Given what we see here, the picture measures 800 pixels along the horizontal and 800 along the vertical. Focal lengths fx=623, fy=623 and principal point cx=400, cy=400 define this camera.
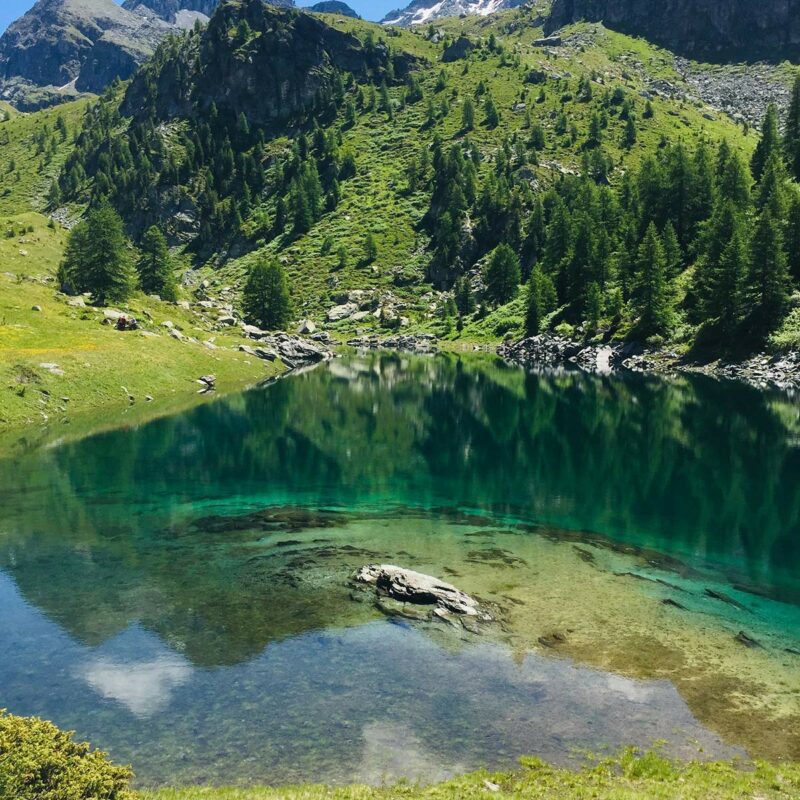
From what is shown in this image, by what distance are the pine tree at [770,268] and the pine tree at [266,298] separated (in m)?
101

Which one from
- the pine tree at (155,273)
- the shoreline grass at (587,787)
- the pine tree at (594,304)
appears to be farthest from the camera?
the pine tree at (155,273)

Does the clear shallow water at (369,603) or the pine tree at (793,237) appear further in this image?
the pine tree at (793,237)

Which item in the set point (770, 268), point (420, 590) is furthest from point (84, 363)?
point (770, 268)

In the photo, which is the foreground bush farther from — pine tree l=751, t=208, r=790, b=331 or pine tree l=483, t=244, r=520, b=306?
pine tree l=483, t=244, r=520, b=306

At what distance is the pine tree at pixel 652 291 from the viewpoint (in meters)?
110

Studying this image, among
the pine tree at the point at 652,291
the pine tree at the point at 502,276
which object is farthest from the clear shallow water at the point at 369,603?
the pine tree at the point at 502,276

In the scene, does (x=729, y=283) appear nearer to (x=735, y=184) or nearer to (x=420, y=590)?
(x=735, y=184)

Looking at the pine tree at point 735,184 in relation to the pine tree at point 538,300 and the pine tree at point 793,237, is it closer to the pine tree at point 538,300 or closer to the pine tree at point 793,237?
the pine tree at point 793,237

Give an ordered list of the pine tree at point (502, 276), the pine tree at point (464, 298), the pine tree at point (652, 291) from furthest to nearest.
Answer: the pine tree at point (464, 298)
the pine tree at point (502, 276)
the pine tree at point (652, 291)

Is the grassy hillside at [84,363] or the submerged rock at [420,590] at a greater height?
the submerged rock at [420,590]

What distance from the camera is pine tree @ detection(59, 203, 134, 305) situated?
10244cm

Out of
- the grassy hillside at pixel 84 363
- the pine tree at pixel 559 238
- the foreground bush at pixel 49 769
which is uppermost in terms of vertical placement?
the pine tree at pixel 559 238

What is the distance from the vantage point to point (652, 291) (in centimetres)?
10981

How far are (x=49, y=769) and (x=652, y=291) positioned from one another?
11392 cm
